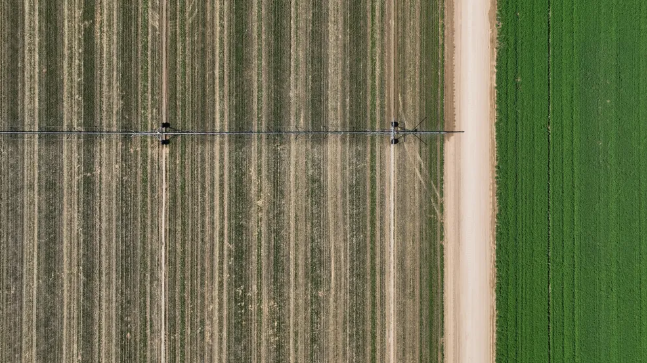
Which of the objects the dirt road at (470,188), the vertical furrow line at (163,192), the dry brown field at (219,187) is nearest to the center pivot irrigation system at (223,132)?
the dry brown field at (219,187)

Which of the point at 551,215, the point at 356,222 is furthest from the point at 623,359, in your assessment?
the point at 356,222

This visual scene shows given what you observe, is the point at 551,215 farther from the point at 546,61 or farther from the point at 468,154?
the point at 546,61

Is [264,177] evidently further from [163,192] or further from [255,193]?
[163,192]

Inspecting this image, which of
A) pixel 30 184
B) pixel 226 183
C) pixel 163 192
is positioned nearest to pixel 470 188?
pixel 226 183

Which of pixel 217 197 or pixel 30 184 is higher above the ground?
pixel 30 184

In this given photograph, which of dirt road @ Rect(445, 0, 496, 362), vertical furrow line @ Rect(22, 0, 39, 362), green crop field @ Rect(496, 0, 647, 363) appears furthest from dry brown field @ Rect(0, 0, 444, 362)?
green crop field @ Rect(496, 0, 647, 363)

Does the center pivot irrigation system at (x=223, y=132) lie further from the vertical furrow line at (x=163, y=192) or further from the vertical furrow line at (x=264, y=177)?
the vertical furrow line at (x=264, y=177)

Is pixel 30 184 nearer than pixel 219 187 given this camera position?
Yes
